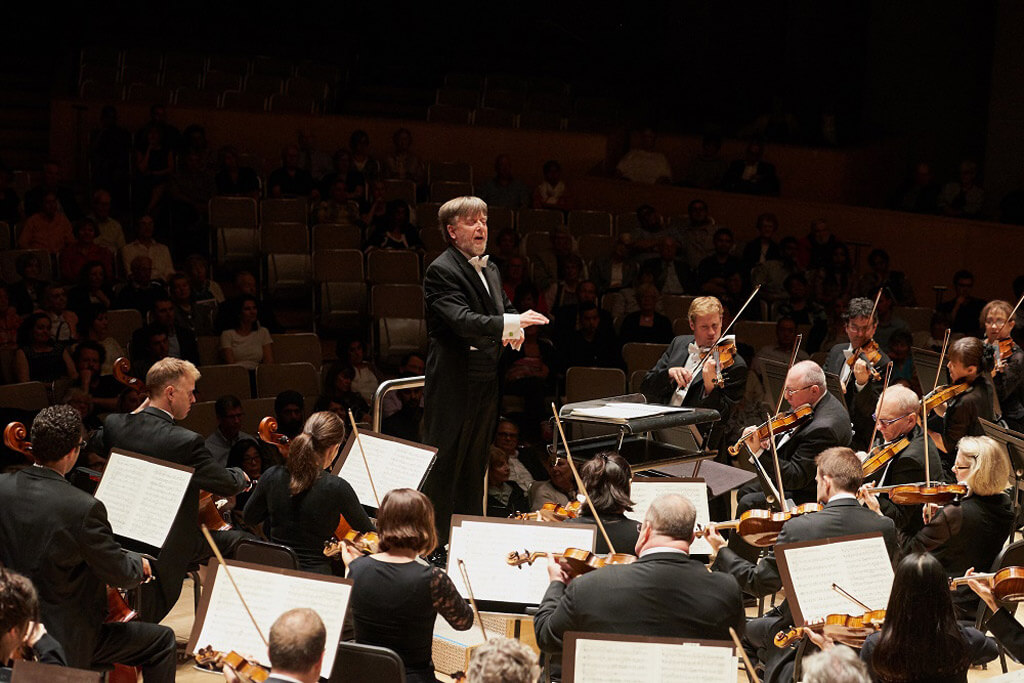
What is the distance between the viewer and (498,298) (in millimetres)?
4789

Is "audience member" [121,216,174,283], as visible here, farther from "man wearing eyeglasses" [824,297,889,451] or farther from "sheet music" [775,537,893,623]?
"sheet music" [775,537,893,623]

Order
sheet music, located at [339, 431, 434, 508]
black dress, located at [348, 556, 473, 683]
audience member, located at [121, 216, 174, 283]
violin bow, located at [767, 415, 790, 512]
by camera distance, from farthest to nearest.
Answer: audience member, located at [121, 216, 174, 283] → sheet music, located at [339, 431, 434, 508] → violin bow, located at [767, 415, 790, 512] → black dress, located at [348, 556, 473, 683]

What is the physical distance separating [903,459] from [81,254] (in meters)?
5.99

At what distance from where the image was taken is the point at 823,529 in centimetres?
377

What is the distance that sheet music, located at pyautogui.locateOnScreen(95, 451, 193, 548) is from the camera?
13.8 ft

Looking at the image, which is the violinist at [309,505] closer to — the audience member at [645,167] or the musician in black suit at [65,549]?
the musician in black suit at [65,549]

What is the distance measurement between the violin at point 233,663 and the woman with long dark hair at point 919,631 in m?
1.64

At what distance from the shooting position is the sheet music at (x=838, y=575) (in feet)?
11.2

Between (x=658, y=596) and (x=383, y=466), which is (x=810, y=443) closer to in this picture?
(x=383, y=466)

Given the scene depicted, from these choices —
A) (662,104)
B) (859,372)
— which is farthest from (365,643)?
(662,104)

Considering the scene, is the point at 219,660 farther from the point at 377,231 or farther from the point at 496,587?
the point at 377,231

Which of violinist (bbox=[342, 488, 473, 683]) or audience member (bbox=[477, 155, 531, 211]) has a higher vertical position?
audience member (bbox=[477, 155, 531, 211])

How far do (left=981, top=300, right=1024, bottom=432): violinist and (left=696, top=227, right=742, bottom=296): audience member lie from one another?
10.5 ft

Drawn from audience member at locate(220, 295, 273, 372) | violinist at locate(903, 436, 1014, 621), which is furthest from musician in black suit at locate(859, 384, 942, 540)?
audience member at locate(220, 295, 273, 372)
